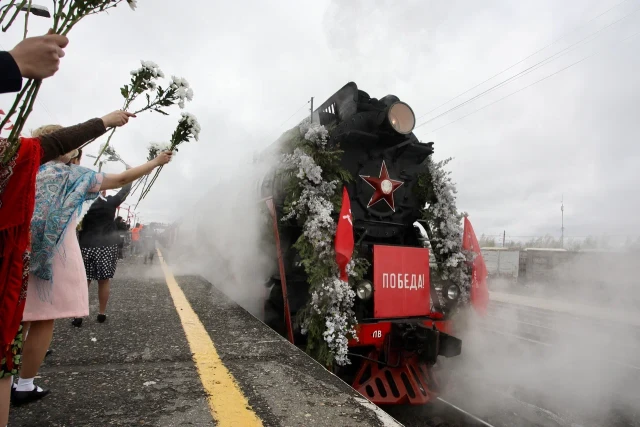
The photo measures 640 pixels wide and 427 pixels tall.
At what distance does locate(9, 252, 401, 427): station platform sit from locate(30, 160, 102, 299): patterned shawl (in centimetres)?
64

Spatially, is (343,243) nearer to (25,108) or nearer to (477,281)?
(477,281)

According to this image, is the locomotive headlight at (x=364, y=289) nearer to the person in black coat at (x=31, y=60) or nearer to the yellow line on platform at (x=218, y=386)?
the yellow line on platform at (x=218, y=386)

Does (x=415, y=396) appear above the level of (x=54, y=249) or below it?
below

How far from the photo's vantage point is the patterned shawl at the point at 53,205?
76.0 inches

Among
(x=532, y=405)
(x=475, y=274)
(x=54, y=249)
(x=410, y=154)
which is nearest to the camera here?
(x=54, y=249)

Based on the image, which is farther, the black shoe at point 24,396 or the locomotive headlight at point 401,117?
the locomotive headlight at point 401,117

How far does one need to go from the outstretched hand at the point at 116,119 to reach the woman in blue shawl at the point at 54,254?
0.35 meters

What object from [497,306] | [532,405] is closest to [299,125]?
[532,405]

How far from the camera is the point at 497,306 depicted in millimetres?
10547

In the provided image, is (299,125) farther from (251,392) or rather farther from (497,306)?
(497,306)

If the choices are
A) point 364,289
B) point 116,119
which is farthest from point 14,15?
point 364,289

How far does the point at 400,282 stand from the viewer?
3.96m

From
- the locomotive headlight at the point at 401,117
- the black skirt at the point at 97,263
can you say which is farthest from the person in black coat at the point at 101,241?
the locomotive headlight at the point at 401,117

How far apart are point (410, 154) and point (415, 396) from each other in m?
2.75
